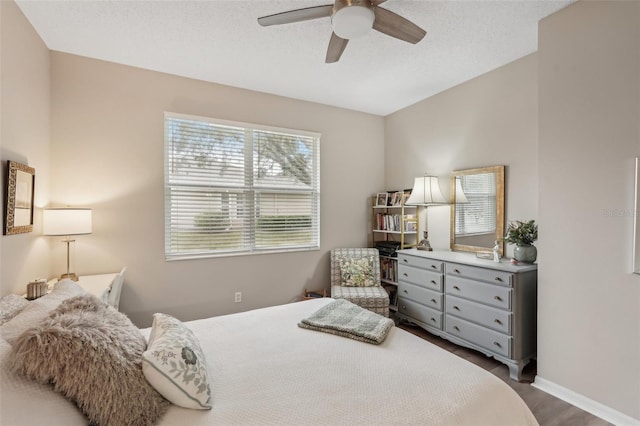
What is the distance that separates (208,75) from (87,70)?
3.45 feet

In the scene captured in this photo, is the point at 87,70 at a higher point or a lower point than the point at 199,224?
higher

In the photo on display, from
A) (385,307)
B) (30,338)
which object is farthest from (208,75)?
(385,307)

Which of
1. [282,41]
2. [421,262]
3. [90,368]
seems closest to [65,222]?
[90,368]

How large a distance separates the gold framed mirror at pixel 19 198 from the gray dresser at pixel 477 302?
11.0ft

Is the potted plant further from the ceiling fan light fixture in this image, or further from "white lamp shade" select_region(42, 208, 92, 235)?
"white lamp shade" select_region(42, 208, 92, 235)

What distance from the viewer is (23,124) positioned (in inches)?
85.4

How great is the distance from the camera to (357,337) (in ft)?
5.86

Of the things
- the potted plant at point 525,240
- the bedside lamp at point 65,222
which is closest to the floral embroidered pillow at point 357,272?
the potted plant at point 525,240

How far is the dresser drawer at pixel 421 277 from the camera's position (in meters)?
3.02

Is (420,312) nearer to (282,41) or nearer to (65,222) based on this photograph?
(282,41)

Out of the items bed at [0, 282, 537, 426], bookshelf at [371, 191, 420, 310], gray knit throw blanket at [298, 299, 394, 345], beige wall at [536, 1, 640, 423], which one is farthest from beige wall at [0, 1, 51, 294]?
beige wall at [536, 1, 640, 423]

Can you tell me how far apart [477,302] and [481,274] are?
0.26 metres

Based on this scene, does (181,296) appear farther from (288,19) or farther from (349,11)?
(349,11)

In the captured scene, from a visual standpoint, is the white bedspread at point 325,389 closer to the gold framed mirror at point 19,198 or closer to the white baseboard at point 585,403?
the white baseboard at point 585,403
